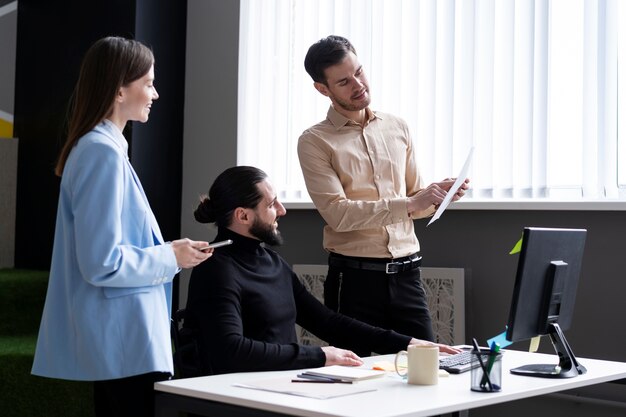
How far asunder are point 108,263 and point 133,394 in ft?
1.01

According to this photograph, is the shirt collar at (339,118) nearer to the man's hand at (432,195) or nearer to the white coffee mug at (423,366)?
the man's hand at (432,195)

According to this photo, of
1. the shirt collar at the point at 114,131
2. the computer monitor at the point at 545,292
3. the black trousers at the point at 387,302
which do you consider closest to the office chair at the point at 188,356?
the shirt collar at the point at 114,131

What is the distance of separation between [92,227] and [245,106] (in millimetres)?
2823

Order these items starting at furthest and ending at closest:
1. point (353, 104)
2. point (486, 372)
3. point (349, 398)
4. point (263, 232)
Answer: point (353, 104) → point (263, 232) → point (486, 372) → point (349, 398)

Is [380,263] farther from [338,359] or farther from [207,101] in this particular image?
[207,101]

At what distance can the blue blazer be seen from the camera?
6.07 feet

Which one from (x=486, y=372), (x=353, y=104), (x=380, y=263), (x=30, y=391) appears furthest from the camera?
(x=30, y=391)

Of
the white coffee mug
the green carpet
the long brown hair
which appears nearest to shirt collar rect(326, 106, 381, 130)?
the long brown hair

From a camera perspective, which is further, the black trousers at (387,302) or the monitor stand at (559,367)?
the black trousers at (387,302)

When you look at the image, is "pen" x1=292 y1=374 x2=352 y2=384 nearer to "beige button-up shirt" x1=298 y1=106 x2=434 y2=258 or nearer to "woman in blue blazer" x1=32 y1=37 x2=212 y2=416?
"woman in blue blazer" x1=32 y1=37 x2=212 y2=416

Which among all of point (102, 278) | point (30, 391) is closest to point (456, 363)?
point (102, 278)

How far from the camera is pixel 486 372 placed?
6.13ft

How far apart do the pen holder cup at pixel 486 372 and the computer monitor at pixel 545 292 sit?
0.20 metres

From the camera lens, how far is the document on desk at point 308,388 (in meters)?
1.77
